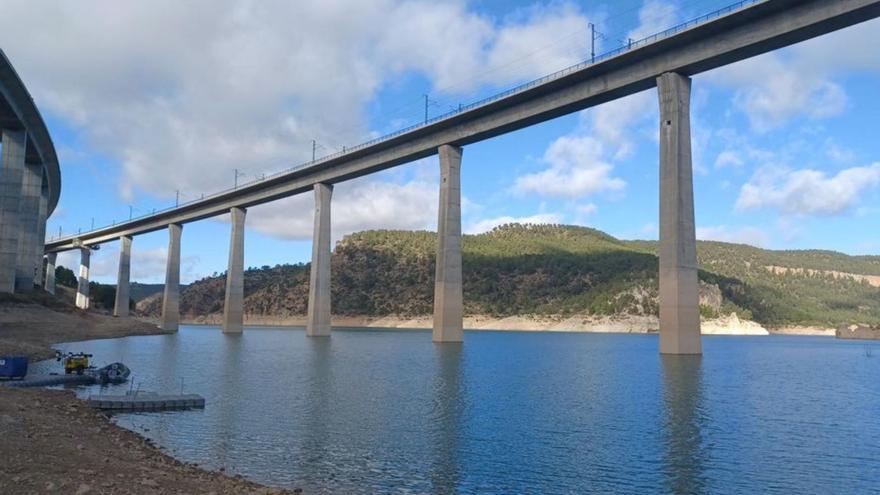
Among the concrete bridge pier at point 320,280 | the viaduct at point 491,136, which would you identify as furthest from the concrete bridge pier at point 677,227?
the concrete bridge pier at point 320,280

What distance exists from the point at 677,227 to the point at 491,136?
97.4ft

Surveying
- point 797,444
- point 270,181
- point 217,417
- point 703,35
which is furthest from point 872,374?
point 270,181

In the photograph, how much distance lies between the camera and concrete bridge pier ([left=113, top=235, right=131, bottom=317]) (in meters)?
158

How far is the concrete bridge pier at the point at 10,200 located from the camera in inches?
2803

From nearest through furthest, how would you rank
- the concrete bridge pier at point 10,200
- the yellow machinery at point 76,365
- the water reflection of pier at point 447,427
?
1. the water reflection of pier at point 447,427
2. the yellow machinery at point 76,365
3. the concrete bridge pier at point 10,200

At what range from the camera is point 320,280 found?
9744 centimetres

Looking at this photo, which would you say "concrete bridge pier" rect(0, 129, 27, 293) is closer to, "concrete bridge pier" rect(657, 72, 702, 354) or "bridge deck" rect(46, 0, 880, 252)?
"bridge deck" rect(46, 0, 880, 252)

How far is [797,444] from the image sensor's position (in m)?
23.0

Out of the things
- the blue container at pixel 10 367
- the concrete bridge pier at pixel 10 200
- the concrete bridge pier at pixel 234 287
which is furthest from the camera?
the concrete bridge pier at pixel 234 287

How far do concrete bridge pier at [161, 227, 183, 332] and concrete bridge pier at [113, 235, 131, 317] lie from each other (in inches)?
1097

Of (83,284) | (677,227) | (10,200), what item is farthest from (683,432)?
(83,284)

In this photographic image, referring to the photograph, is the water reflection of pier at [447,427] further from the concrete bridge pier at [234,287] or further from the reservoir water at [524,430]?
the concrete bridge pier at [234,287]

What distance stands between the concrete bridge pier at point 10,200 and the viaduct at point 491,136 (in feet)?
0.35

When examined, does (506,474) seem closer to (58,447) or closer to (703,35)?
(58,447)
